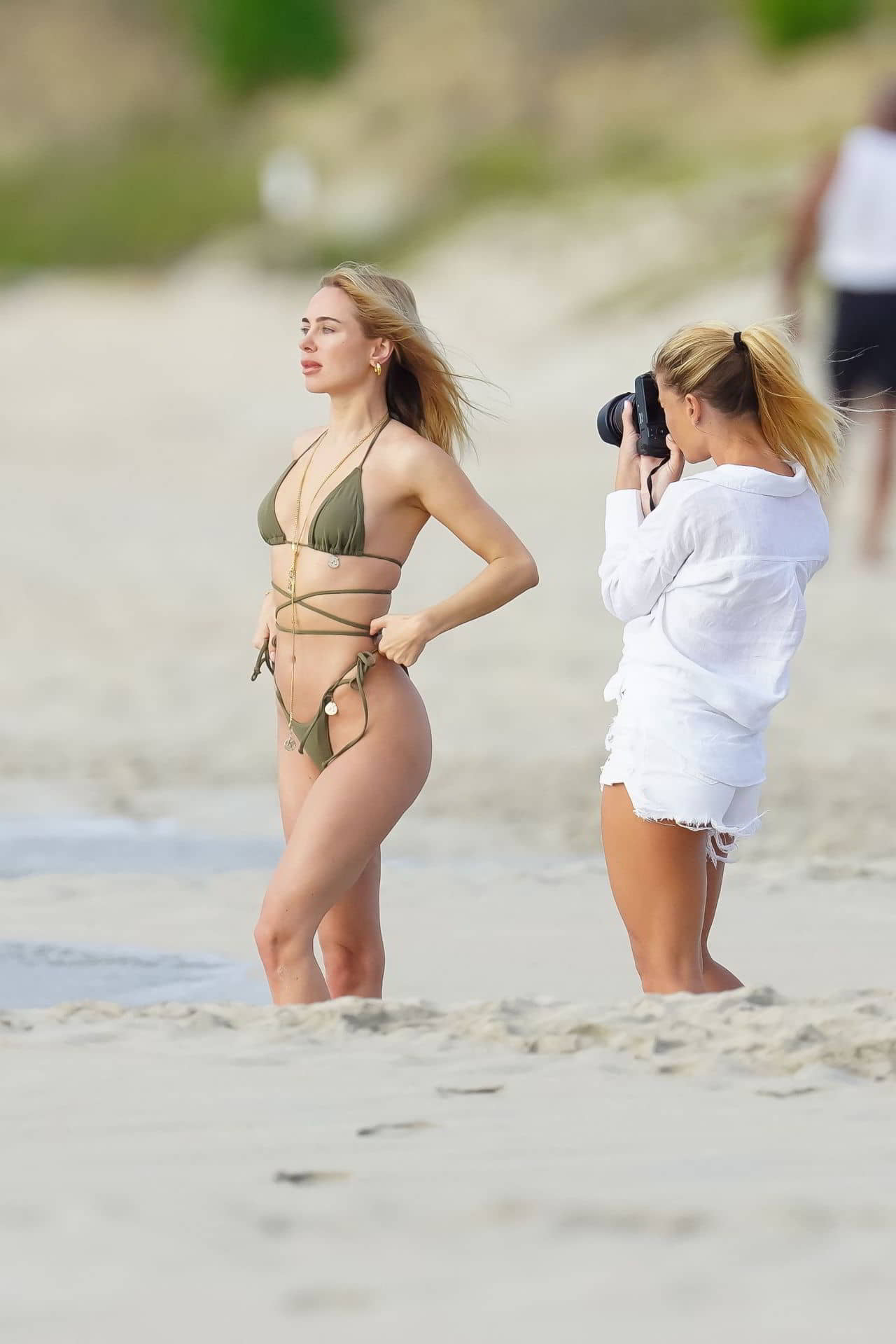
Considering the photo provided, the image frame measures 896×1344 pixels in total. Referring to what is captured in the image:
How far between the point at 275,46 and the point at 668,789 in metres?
60.5

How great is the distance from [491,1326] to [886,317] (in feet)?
27.3

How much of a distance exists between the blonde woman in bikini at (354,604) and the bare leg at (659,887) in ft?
1.23

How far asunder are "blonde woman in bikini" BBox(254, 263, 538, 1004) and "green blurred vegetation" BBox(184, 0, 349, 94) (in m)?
59.4

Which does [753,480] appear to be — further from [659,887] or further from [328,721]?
[328,721]

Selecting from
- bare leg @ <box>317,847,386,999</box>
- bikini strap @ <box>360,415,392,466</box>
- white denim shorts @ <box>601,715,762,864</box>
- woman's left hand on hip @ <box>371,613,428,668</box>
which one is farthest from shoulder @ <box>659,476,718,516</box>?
bare leg @ <box>317,847,386,999</box>

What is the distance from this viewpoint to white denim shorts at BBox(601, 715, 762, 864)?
3.60 m

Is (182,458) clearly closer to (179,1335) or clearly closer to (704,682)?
(704,682)

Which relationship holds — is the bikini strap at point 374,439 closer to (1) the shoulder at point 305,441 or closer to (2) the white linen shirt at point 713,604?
(1) the shoulder at point 305,441

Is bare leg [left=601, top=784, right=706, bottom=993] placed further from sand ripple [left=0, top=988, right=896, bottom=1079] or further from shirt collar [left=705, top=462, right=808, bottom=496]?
shirt collar [left=705, top=462, right=808, bottom=496]

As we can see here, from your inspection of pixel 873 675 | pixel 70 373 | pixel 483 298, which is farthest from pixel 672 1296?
pixel 483 298

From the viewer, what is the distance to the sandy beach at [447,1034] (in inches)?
100

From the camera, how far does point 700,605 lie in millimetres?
3600

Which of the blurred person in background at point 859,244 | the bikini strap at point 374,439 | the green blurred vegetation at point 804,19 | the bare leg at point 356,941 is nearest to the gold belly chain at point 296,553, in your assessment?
Result: the bikini strap at point 374,439

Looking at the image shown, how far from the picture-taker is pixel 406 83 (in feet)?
199
